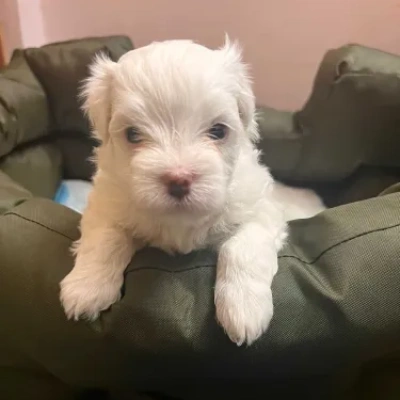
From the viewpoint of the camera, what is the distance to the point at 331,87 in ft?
7.13

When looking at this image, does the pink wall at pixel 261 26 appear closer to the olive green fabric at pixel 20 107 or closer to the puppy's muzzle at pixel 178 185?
the olive green fabric at pixel 20 107

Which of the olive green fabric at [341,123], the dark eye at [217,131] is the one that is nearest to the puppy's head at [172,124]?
the dark eye at [217,131]

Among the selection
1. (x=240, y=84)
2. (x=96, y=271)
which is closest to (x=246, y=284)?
(x=96, y=271)

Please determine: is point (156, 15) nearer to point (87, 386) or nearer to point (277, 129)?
point (277, 129)

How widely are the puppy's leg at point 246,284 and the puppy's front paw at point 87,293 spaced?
0.24 m

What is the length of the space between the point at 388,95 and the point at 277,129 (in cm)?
47

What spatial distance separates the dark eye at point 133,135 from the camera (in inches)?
52.0

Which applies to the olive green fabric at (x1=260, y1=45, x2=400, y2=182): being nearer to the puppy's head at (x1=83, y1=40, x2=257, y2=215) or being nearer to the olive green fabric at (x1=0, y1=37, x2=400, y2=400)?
the olive green fabric at (x1=0, y1=37, x2=400, y2=400)

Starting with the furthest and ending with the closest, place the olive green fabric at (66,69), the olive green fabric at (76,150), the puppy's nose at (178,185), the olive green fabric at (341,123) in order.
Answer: the olive green fabric at (76,150) → the olive green fabric at (66,69) → the olive green fabric at (341,123) → the puppy's nose at (178,185)

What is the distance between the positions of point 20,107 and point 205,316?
132cm

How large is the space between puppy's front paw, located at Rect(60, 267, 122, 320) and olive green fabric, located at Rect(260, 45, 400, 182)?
1203mm

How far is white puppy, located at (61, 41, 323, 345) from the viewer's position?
1.23m

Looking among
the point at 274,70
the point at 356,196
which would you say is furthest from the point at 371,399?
the point at 274,70

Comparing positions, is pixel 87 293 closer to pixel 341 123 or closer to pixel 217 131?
pixel 217 131
